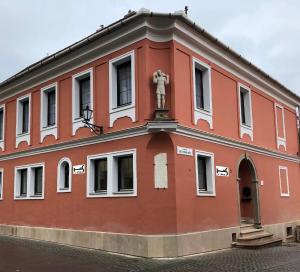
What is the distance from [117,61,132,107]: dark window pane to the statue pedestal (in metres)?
1.68

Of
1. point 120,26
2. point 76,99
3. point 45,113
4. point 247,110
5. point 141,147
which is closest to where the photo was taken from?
point 141,147

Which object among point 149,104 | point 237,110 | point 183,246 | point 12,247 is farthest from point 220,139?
point 12,247

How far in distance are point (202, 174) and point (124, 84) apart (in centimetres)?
428

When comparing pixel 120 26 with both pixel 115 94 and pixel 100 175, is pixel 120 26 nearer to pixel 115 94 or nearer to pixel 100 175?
pixel 115 94

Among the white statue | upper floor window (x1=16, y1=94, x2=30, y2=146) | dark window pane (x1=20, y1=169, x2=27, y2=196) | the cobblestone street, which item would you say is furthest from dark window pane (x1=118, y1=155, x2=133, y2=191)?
upper floor window (x1=16, y1=94, x2=30, y2=146)

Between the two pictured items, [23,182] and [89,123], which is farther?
[23,182]

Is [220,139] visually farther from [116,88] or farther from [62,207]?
[62,207]

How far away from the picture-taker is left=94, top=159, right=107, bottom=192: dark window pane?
15.3 metres

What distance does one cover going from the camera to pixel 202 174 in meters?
15.4

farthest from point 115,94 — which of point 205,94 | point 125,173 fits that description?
point 205,94

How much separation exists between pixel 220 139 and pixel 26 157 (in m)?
8.88

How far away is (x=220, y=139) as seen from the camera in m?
16.1

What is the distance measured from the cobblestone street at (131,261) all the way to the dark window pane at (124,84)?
5.27 meters

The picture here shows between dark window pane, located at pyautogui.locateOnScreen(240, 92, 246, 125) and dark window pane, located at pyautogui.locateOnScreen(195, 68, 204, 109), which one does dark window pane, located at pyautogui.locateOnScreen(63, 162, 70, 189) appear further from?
dark window pane, located at pyautogui.locateOnScreen(240, 92, 246, 125)
